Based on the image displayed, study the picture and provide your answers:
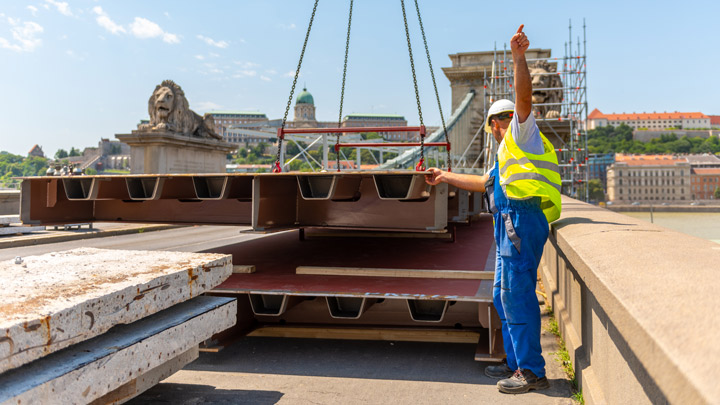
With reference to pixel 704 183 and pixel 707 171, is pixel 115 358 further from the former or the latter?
pixel 707 171

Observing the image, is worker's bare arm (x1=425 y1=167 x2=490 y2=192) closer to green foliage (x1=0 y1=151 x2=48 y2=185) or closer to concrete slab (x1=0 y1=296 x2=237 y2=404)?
concrete slab (x1=0 y1=296 x2=237 y2=404)

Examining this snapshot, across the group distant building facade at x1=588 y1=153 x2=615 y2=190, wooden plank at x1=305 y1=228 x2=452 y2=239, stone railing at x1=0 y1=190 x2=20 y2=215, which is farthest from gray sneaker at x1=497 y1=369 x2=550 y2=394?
distant building facade at x1=588 y1=153 x2=615 y2=190

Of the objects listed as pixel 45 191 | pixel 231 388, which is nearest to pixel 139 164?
pixel 45 191

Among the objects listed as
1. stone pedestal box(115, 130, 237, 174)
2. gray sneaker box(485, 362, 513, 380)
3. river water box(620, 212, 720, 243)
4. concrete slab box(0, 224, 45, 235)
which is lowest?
river water box(620, 212, 720, 243)

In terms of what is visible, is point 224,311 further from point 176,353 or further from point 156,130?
point 156,130

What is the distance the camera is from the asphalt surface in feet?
12.2

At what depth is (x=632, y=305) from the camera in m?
1.72

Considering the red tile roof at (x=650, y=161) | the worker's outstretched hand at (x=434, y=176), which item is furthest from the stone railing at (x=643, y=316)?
the red tile roof at (x=650, y=161)

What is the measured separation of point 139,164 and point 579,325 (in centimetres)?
2030

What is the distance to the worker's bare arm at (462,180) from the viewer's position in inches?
169

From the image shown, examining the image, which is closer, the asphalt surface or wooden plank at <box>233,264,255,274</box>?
the asphalt surface

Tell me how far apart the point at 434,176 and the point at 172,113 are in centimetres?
1929

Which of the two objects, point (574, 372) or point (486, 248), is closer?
point (574, 372)

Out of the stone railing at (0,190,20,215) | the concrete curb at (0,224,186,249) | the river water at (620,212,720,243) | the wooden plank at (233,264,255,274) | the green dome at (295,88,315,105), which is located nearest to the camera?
the wooden plank at (233,264,255,274)
